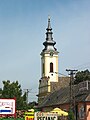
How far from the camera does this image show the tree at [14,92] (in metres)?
67.9

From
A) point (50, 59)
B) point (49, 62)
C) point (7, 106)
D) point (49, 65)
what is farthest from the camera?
point (49, 62)

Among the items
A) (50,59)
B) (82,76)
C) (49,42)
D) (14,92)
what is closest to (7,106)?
(14,92)

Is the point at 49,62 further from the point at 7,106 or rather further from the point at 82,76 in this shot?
the point at 7,106

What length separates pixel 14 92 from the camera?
67.9 metres

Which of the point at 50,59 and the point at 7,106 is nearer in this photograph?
the point at 7,106

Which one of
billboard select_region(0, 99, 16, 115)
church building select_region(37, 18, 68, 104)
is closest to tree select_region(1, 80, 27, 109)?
billboard select_region(0, 99, 16, 115)

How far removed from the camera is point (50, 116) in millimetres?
39625

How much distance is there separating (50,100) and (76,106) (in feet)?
67.6

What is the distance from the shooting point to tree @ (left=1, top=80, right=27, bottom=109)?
67.9 meters

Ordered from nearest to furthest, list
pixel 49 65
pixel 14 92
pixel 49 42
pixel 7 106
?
pixel 7 106 < pixel 14 92 < pixel 49 42 < pixel 49 65

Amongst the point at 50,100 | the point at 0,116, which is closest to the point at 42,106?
the point at 50,100

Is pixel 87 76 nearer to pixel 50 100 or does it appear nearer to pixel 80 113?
pixel 50 100

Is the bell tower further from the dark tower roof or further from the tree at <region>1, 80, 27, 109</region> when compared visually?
the tree at <region>1, 80, 27, 109</region>

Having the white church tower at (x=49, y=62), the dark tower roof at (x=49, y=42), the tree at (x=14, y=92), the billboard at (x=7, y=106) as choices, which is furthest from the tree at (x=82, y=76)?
the billboard at (x=7, y=106)
